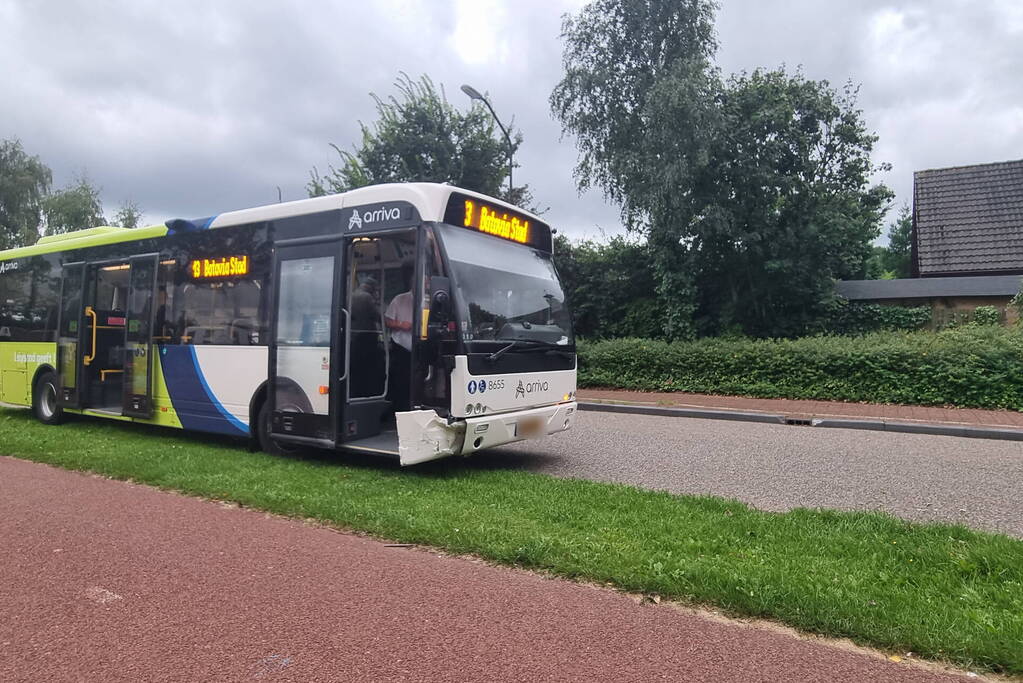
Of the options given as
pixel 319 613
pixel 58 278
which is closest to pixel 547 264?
pixel 319 613

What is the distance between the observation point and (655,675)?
3.11 m

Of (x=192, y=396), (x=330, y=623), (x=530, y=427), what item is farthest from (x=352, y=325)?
(x=330, y=623)

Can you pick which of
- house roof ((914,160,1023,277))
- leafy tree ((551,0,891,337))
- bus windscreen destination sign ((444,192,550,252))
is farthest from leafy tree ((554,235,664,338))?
bus windscreen destination sign ((444,192,550,252))

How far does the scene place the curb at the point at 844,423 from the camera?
10845 mm

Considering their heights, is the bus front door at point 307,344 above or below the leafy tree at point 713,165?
below

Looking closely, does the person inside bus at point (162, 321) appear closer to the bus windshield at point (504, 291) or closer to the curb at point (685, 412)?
the bus windshield at point (504, 291)

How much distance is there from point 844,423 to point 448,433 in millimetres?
8102

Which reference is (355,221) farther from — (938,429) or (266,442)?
(938,429)

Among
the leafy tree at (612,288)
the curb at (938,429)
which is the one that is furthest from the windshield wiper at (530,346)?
the leafy tree at (612,288)

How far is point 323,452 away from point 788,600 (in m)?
6.21

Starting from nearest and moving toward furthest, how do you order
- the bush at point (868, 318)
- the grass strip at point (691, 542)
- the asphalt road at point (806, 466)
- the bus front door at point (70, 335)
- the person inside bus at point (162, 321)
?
the grass strip at point (691, 542), the asphalt road at point (806, 466), the person inside bus at point (162, 321), the bus front door at point (70, 335), the bush at point (868, 318)

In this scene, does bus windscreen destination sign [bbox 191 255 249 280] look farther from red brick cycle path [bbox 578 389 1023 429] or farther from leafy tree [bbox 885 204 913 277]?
leafy tree [bbox 885 204 913 277]

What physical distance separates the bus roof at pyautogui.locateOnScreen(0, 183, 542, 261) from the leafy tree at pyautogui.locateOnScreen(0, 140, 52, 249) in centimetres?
3858

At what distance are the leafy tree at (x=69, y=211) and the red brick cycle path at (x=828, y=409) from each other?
40.4 meters
